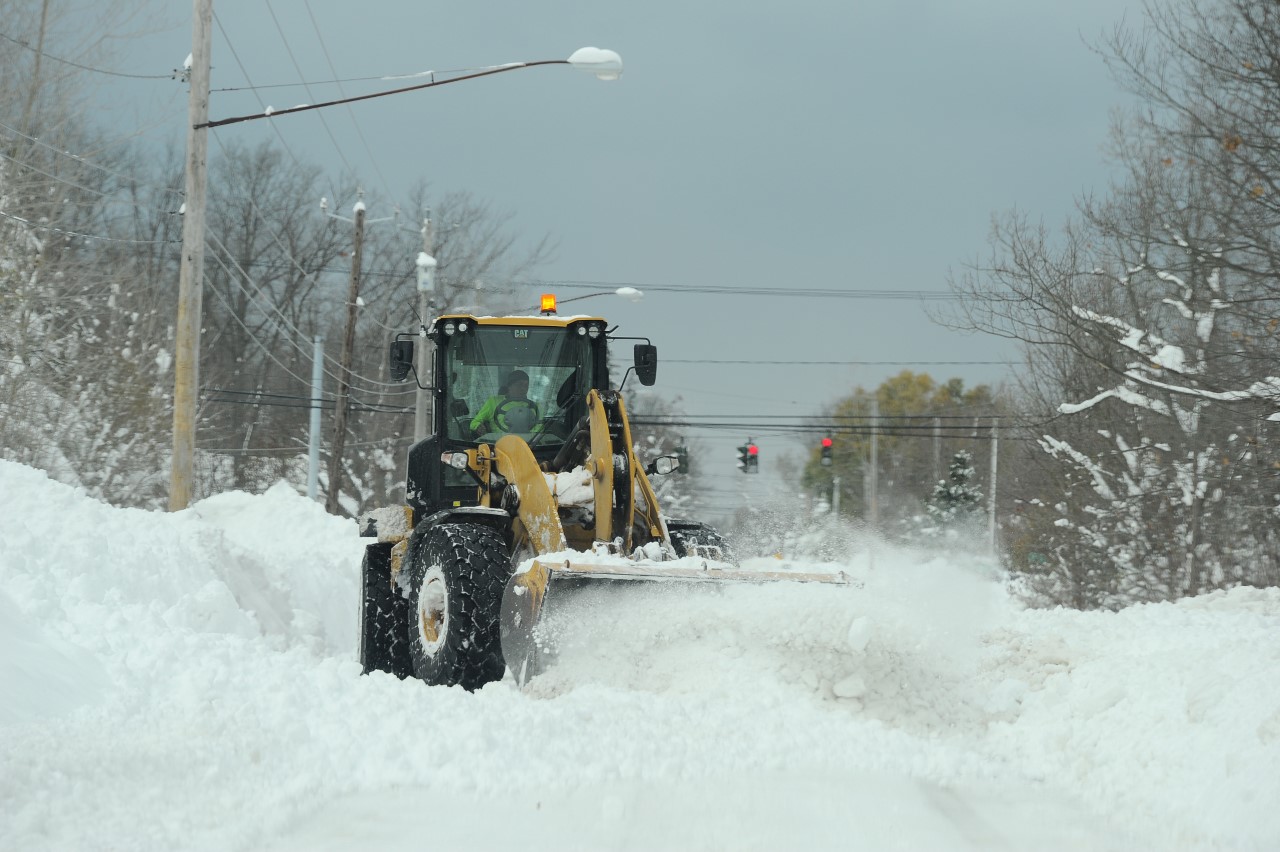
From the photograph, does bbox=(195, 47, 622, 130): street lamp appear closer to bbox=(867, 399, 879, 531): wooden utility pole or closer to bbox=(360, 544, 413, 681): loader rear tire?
bbox=(360, 544, 413, 681): loader rear tire

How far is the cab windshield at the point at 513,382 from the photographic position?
10195 mm

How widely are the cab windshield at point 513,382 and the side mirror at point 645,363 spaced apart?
1.32 feet

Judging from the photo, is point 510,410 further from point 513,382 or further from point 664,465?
point 664,465

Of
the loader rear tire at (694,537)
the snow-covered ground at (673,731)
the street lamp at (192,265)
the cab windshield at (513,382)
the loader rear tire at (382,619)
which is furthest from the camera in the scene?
the street lamp at (192,265)


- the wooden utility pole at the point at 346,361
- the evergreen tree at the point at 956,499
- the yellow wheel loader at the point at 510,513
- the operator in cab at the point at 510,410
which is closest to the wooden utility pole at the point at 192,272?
the yellow wheel loader at the point at 510,513

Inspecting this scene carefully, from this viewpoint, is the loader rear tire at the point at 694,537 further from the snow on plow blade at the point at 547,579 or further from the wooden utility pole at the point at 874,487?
the wooden utility pole at the point at 874,487

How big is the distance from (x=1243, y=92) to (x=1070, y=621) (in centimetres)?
572

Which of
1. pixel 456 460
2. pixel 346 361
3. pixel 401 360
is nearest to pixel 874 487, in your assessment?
pixel 346 361

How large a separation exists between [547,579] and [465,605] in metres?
0.82

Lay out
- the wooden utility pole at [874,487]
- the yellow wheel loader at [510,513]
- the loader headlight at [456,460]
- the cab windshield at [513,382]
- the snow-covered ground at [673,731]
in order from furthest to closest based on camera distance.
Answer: the wooden utility pole at [874,487] < the cab windshield at [513,382] < the loader headlight at [456,460] < the yellow wheel loader at [510,513] < the snow-covered ground at [673,731]

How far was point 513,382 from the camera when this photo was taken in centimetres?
1028

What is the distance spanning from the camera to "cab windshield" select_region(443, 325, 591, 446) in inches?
401

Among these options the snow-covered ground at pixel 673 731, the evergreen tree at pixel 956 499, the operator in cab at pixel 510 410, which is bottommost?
the evergreen tree at pixel 956 499

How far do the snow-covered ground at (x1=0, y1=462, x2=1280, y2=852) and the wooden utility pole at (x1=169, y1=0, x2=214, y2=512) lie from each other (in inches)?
246
